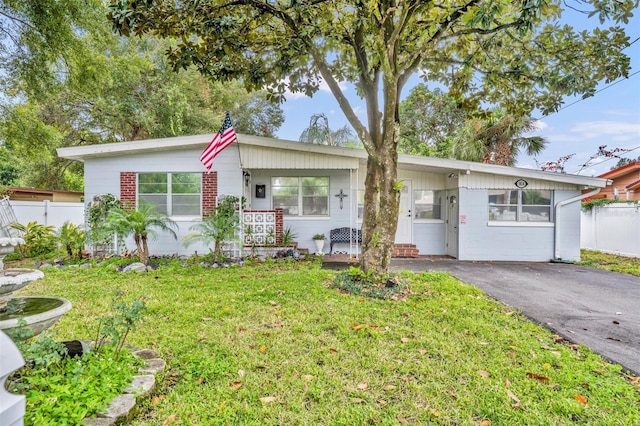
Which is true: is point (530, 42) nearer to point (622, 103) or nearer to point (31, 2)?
point (31, 2)

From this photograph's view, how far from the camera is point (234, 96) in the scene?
18734mm

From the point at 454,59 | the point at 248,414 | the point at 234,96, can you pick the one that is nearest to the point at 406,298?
the point at 248,414

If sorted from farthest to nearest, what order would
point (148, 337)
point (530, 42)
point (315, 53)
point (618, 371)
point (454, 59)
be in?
point (454, 59) < point (530, 42) < point (315, 53) < point (148, 337) < point (618, 371)

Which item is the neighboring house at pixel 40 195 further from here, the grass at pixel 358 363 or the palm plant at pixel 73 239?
the grass at pixel 358 363

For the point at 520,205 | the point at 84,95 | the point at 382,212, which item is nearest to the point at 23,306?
the point at 382,212

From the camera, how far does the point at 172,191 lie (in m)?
9.12

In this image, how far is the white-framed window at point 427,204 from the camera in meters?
10.7

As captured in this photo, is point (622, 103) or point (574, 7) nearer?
point (574, 7)

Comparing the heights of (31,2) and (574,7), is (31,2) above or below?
above

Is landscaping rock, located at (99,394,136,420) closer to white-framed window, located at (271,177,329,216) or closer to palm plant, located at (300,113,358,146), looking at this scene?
white-framed window, located at (271,177,329,216)

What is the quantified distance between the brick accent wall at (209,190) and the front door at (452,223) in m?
7.05

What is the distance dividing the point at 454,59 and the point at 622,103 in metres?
15.2

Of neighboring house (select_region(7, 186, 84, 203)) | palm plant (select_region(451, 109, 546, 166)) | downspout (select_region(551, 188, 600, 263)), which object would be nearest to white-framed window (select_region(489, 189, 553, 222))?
downspout (select_region(551, 188, 600, 263))

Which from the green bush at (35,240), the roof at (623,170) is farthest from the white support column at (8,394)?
the roof at (623,170)
